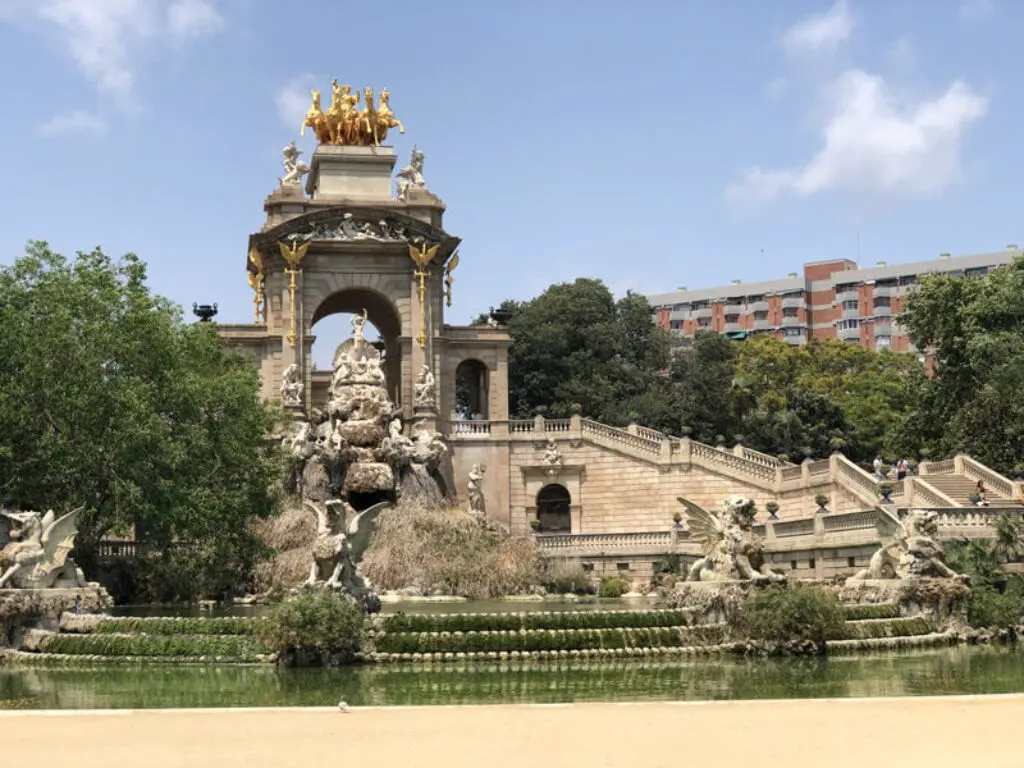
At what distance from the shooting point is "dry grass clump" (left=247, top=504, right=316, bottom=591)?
133ft

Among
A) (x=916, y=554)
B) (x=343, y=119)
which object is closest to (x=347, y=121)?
(x=343, y=119)

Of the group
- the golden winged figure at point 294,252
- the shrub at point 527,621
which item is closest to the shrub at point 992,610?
the shrub at point 527,621

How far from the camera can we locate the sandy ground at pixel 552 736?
1318 cm

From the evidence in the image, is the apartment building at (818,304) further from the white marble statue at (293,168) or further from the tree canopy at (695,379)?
the white marble statue at (293,168)

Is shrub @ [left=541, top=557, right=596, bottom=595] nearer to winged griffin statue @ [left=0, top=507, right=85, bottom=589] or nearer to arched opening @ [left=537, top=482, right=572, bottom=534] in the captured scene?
arched opening @ [left=537, top=482, right=572, bottom=534]

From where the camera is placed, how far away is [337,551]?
991 inches

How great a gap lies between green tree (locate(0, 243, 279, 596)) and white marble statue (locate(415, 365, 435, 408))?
46.6 feet

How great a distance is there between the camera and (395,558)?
42062 mm

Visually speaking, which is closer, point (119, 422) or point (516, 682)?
point (516, 682)

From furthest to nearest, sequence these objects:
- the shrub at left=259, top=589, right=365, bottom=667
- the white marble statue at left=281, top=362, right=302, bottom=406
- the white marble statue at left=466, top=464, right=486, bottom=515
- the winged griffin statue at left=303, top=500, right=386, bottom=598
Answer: the white marble statue at left=281, top=362, right=302, bottom=406
the white marble statue at left=466, top=464, right=486, bottom=515
the winged griffin statue at left=303, top=500, right=386, bottom=598
the shrub at left=259, top=589, right=365, bottom=667

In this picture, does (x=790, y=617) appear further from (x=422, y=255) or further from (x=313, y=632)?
(x=422, y=255)

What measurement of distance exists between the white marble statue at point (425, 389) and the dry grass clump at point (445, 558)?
27.1 ft

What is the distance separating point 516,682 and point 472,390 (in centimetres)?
5335

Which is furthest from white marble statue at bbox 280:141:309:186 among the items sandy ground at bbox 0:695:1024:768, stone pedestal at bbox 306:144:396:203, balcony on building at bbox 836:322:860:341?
balcony on building at bbox 836:322:860:341
